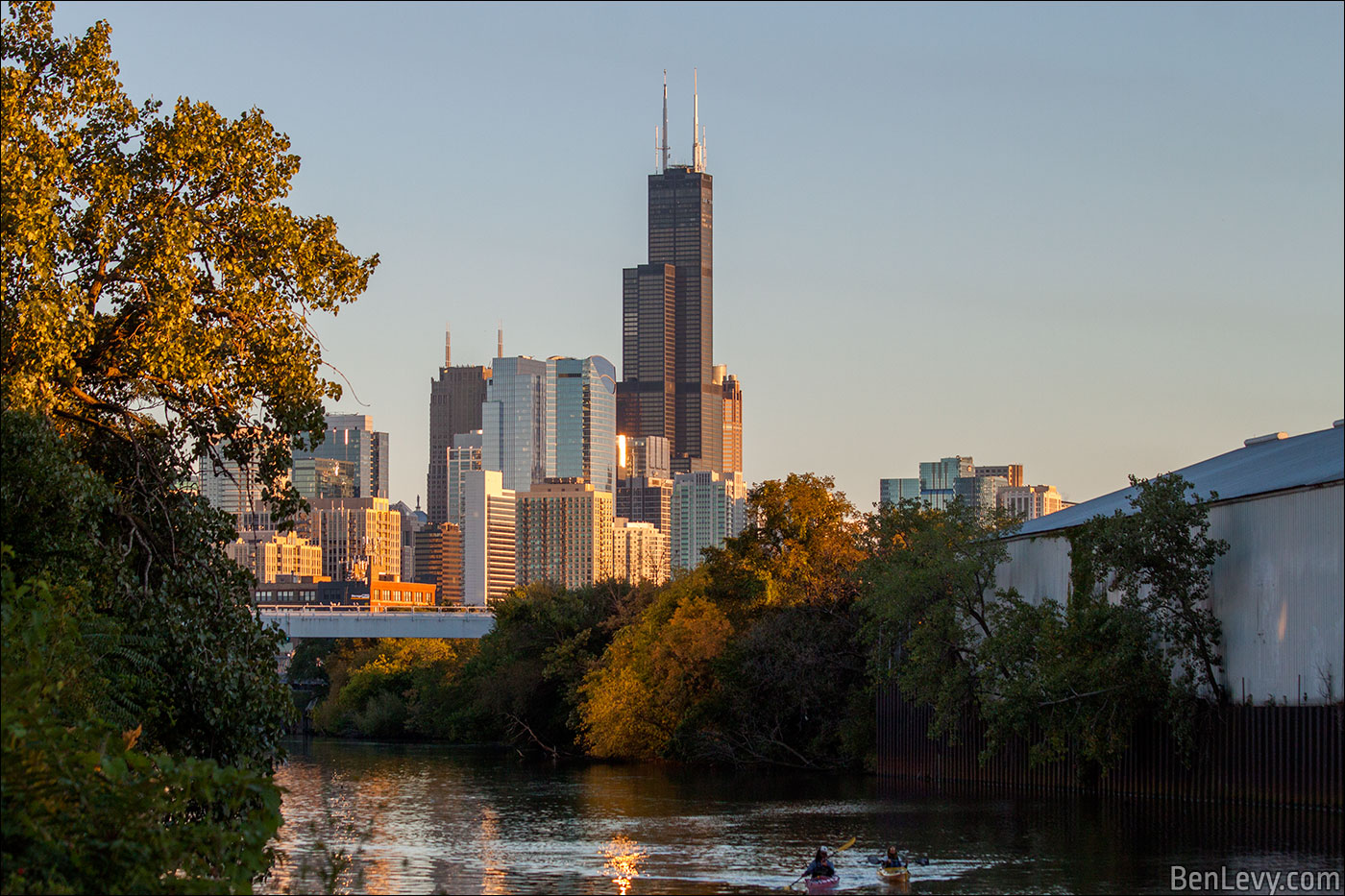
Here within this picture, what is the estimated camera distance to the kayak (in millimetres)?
32188

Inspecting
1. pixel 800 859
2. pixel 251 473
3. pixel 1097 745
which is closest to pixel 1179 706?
pixel 1097 745

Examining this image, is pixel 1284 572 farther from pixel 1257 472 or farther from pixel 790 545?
pixel 790 545

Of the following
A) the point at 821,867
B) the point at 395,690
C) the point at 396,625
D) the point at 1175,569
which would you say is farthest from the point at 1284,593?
the point at 396,625

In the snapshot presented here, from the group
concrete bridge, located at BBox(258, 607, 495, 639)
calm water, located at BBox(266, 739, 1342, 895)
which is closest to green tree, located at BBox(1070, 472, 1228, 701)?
calm water, located at BBox(266, 739, 1342, 895)

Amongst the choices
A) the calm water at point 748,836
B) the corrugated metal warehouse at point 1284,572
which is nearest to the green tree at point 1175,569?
the corrugated metal warehouse at point 1284,572

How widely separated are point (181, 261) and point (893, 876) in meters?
19.5

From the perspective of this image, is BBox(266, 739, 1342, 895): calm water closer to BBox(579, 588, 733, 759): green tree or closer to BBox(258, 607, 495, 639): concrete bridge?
BBox(579, 588, 733, 759): green tree

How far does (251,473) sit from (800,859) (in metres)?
18.9

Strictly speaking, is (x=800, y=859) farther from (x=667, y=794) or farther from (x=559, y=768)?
(x=559, y=768)

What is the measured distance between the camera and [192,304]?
2233 centimetres

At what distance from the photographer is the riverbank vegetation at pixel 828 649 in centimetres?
4344

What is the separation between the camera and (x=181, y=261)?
22031 millimetres

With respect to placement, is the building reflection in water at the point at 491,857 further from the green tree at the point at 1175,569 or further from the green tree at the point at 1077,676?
the green tree at the point at 1175,569

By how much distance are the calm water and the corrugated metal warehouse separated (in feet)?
12.0
